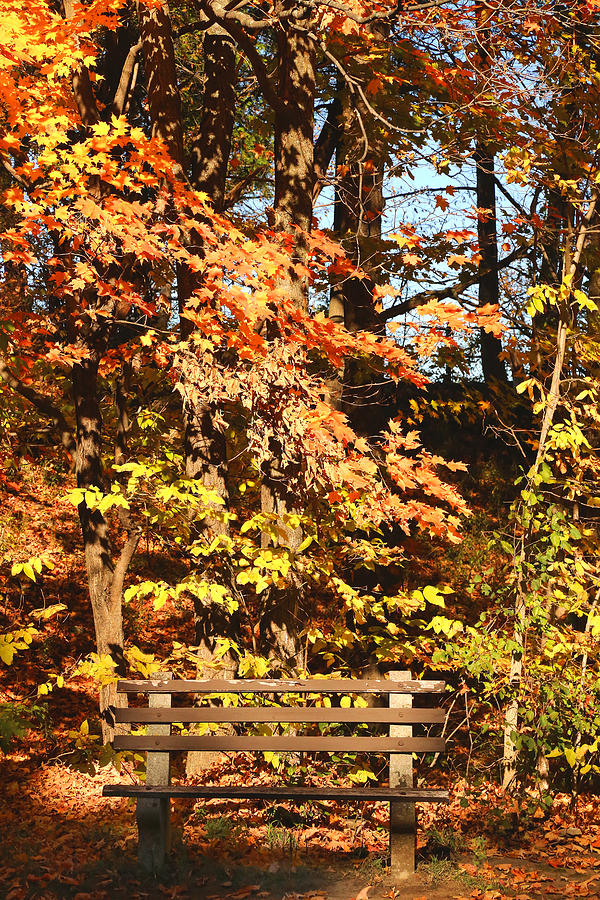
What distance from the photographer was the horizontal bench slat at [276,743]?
562 cm

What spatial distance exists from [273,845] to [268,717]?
1115mm

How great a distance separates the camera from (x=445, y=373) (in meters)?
20.0

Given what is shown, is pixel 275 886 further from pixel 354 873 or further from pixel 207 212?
pixel 207 212

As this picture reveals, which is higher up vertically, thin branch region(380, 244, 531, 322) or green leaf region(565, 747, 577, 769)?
thin branch region(380, 244, 531, 322)

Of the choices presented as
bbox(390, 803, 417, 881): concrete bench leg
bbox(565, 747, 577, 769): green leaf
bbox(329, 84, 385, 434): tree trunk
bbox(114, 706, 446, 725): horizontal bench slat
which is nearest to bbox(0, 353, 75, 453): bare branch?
bbox(329, 84, 385, 434): tree trunk

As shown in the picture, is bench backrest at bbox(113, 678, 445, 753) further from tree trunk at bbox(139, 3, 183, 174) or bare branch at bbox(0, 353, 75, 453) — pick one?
tree trunk at bbox(139, 3, 183, 174)

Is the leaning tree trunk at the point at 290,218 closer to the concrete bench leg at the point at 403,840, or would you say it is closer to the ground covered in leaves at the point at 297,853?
the ground covered in leaves at the point at 297,853

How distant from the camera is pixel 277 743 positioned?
5.69 m

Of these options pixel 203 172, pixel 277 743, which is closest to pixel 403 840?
pixel 277 743

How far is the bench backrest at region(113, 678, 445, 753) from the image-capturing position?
565 cm

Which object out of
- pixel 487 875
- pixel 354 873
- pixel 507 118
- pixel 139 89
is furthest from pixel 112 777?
pixel 139 89

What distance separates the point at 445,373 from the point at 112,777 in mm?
13480

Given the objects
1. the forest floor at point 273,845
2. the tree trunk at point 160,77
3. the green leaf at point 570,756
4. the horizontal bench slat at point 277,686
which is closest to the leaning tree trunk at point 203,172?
the tree trunk at point 160,77

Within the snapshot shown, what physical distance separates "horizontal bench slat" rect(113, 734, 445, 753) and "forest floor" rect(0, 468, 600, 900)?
720mm
